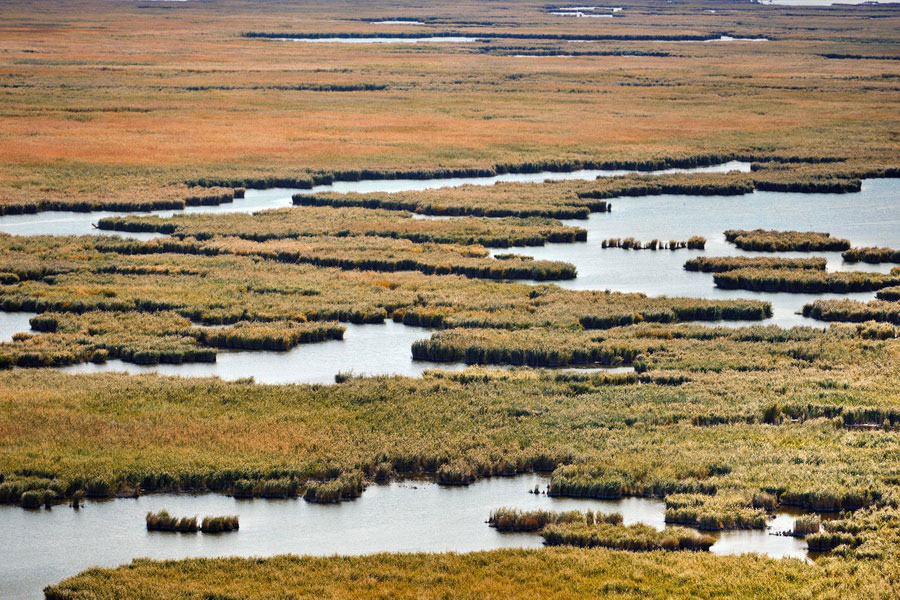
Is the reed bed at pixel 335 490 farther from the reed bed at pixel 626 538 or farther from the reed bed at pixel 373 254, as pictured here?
the reed bed at pixel 373 254

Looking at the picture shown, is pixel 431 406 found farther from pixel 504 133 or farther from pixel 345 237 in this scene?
pixel 504 133

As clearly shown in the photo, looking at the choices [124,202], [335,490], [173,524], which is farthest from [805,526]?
[124,202]

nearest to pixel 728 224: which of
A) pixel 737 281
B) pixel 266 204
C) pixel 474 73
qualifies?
pixel 737 281

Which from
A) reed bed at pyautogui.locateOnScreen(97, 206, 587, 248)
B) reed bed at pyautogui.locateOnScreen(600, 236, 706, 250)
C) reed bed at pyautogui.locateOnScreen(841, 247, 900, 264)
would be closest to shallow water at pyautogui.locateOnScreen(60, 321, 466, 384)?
reed bed at pyautogui.locateOnScreen(97, 206, 587, 248)

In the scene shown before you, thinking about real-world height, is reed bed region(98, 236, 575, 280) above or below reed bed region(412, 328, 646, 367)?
above

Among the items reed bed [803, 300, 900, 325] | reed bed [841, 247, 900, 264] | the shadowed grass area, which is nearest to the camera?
the shadowed grass area

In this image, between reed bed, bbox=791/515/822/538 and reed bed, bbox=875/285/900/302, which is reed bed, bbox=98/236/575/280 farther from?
reed bed, bbox=791/515/822/538

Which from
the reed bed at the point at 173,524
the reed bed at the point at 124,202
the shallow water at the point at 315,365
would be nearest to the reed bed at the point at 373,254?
the shallow water at the point at 315,365

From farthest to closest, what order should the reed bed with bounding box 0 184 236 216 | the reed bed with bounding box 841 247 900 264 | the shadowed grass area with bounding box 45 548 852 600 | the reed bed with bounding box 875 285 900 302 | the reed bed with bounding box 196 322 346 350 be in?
1. the reed bed with bounding box 0 184 236 216
2. the reed bed with bounding box 841 247 900 264
3. the reed bed with bounding box 875 285 900 302
4. the reed bed with bounding box 196 322 346 350
5. the shadowed grass area with bounding box 45 548 852 600
